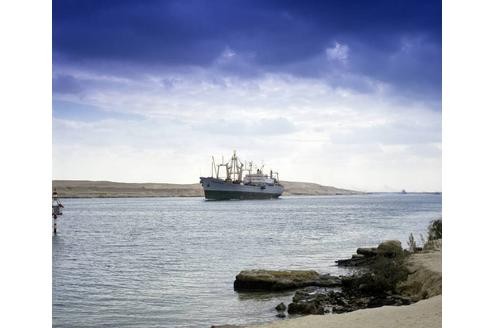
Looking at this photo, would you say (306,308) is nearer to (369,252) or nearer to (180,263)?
(369,252)

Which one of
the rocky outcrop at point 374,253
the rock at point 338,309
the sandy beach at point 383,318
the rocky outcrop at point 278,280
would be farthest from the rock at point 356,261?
the sandy beach at point 383,318

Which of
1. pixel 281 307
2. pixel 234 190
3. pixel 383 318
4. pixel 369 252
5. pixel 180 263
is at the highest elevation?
pixel 234 190

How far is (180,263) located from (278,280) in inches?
176

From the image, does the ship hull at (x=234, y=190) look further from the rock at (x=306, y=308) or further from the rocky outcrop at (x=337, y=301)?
the rock at (x=306, y=308)

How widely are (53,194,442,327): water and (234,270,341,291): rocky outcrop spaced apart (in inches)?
7.0

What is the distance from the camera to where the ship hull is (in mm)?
29422

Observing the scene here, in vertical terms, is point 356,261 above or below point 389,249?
below

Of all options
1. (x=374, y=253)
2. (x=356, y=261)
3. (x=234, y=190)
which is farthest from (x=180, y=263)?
(x=234, y=190)

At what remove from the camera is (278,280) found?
711 centimetres

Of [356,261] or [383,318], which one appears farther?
[356,261]

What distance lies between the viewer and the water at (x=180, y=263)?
652 centimetres
